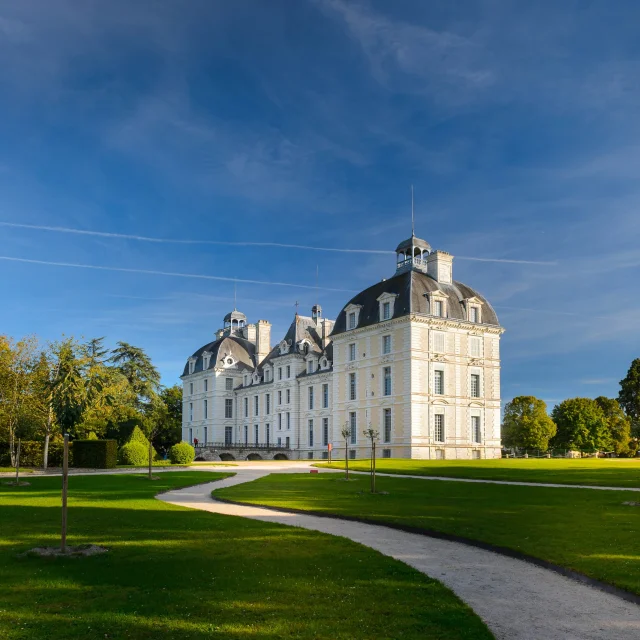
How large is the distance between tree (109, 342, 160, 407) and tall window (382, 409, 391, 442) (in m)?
31.1

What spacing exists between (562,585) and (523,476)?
2133 cm

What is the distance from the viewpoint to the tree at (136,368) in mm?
77688

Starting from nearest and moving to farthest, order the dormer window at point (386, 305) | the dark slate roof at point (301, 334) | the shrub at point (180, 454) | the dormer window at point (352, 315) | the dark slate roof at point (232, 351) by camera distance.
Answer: the shrub at point (180, 454) < the dormer window at point (386, 305) < the dormer window at point (352, 315) < the dark slate roof at point (301, 334) < the dark slate roof at point (232, 351)

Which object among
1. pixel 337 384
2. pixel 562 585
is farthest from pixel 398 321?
pixel 562 585

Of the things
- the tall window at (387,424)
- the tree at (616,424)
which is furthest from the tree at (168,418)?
the tree at (616,424)

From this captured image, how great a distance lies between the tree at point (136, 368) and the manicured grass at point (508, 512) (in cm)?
5375

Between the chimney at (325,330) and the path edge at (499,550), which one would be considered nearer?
the path edge at (499,550)

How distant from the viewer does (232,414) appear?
A: 84.8 meters

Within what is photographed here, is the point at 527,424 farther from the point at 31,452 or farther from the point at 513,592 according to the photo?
the point at 513,592

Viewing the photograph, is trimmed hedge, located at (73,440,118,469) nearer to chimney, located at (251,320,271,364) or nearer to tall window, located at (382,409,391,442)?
tall window, located at (382,409,391,442)

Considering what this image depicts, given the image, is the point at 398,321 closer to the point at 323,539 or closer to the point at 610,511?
the point at 610,511

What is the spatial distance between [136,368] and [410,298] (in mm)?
36098

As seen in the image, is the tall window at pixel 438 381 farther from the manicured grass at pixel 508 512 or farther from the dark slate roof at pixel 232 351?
the dark slate roof at pixel 232 351

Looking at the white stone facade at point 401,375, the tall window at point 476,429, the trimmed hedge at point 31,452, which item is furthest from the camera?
the tall window at point 476,429
